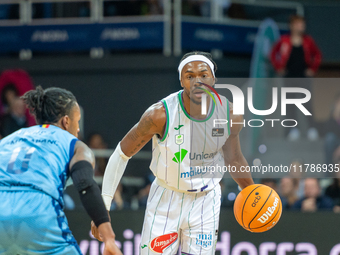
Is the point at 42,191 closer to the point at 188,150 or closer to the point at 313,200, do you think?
the point at 188,150

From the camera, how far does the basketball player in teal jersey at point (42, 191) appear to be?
3.05 meters

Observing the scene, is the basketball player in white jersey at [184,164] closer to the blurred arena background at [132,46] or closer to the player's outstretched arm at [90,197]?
the player's outstretched arm at [90,197]

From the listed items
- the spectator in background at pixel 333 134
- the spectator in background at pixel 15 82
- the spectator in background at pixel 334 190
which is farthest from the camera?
the spectator in background at pixel 15 82

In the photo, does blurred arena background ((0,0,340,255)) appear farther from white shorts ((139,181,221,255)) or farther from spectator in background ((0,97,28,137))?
white shorts ((139,181,221,255))

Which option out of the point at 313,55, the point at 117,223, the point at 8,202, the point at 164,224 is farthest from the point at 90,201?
the point at 313,55

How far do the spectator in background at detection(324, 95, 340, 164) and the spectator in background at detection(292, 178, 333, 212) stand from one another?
0.61 metres

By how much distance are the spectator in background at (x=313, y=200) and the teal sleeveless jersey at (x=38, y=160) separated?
3703 mm

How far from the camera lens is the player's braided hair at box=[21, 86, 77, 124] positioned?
355 centimetres

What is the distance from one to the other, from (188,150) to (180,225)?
579mm

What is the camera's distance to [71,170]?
3.20m

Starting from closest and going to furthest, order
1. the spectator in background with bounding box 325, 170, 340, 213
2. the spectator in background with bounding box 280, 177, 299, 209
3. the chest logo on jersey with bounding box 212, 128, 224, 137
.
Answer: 1. the chest logo on jersey with bounding box 212, 128, 224, 137
2. the spectator in background with bounding box 325, 170, 340, 213
3. the spectator in background with bounding box 280, 177, 299, 209

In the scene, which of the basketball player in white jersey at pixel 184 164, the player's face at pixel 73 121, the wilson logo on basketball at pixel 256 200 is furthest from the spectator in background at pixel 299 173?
the player's face at pixel 73 121

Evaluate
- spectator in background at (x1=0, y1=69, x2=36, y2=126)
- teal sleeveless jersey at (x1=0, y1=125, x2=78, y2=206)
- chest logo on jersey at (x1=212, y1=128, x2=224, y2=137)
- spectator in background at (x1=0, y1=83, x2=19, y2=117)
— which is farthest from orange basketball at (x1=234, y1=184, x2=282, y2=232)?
spectator in background at (x1=0, y1=69, x2=36, y2=126)

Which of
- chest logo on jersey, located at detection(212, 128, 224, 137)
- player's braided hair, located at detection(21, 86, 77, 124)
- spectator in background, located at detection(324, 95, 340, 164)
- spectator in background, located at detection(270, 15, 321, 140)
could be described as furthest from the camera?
spectator in background, located at detection(270, 15, 321, 140)
